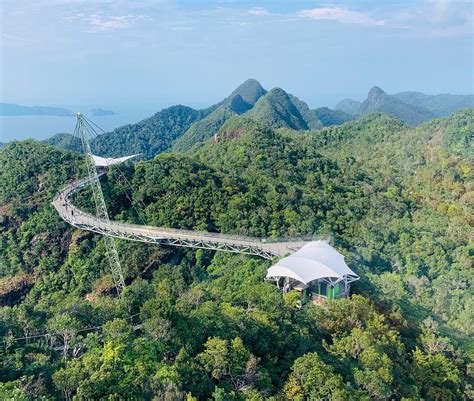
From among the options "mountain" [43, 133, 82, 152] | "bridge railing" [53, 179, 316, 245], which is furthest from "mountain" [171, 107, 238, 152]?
"bridge railing" [53, 179, 316, 245]

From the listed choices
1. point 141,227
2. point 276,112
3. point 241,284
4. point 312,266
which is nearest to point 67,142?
point 276,112

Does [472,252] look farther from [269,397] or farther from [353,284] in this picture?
[269,397]

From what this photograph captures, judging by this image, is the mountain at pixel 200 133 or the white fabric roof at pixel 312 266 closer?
the white fabric roof at pixel 312 266

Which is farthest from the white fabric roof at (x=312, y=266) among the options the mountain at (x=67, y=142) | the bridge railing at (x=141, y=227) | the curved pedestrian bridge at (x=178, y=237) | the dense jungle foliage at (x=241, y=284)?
the mountain at (x=67, y=142)

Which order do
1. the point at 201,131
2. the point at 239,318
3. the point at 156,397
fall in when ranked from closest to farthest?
the point at 156,397, the point at 239,318, the point at 201,131

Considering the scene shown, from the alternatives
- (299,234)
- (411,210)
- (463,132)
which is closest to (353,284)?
(299,234)

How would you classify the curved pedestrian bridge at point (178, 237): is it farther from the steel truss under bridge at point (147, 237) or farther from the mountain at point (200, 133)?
the mountain at point (200, 133)

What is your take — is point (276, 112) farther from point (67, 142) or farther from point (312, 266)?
point (312, 266)
